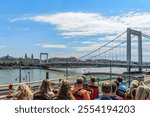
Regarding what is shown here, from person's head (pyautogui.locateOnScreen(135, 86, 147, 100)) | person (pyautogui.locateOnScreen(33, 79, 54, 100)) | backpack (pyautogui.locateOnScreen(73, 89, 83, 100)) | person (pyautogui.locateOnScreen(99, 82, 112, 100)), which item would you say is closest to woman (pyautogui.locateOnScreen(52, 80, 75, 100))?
person (pyautogui.locateOnScreen(33, 79, 54, 100))

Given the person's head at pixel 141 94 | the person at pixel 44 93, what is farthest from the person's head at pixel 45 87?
the person's head at pixel 141 94

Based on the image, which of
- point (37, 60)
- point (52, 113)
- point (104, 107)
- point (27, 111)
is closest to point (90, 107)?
point (104, 107)

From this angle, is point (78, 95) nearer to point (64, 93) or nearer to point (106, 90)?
point (64, 93)

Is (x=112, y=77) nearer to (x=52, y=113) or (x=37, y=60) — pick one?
(x=52, y=113)

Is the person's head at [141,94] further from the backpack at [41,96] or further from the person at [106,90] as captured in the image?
the backpack at [41,96]

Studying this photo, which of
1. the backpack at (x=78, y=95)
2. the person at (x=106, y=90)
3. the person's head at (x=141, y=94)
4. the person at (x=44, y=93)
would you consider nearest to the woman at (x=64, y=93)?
the person at (x=44, y=93)

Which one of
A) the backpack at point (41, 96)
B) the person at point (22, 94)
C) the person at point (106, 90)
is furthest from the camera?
the backpack at point (41, 96)

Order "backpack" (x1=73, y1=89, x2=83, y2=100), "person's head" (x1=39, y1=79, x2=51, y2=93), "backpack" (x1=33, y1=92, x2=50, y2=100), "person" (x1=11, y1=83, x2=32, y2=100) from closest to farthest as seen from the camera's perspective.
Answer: "person" (x1=11, y1=83, x2=32, y2=100) → "backpack" (x1=33, y1=92, x2=50, y2=100) → "person's head" (x1=39, y1=79, x2=51, y2=93) → "backpack" (x1=73, y1=89, x2=83, y2=100)

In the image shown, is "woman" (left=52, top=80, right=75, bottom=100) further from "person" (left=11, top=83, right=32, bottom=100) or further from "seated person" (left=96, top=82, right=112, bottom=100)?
"seated person" (left=96, top=82, right=112, bottom=100)

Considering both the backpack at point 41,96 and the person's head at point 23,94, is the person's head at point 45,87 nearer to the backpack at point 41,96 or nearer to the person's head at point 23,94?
the backpack at point 41,96

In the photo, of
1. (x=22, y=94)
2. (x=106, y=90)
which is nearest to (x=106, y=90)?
(x=106, y=90)

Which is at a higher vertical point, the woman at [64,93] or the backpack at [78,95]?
the woman at [64,93]

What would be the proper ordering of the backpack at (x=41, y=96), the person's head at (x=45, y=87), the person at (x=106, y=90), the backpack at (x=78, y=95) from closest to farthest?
the person at (x=106, y=90)
the backpack at (x=41, y=96)
the person's head at (x=45, y=87)
the backpack at (x=78, y=95)

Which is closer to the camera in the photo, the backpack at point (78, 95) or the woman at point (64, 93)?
the woman at point (64, 93)
